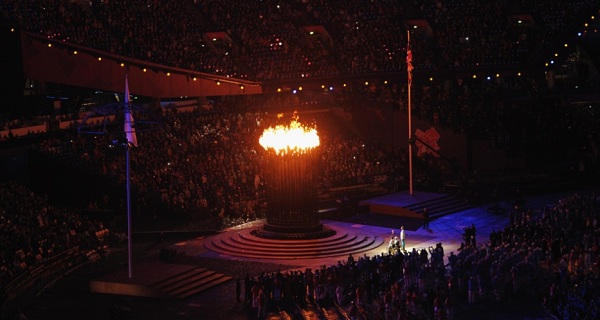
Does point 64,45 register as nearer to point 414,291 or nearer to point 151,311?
point 151,311

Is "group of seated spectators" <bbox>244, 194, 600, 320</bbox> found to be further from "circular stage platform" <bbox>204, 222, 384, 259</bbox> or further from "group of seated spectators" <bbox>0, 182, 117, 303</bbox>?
"group of seated spectators" <bbox>0, 182, 117, 303</bbox>

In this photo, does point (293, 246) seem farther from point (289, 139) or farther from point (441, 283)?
point (441, 283)

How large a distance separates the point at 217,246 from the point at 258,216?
5824 millimetres

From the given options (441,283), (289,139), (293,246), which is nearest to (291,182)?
(289,139)

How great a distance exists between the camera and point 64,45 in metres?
46.9

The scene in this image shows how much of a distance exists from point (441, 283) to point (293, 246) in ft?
32.4

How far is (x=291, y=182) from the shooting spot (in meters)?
44.0

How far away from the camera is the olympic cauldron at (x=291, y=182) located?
43812 millimetres

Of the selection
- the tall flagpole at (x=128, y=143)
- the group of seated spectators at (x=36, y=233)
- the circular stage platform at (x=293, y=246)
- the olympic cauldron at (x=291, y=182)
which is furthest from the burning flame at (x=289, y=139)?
the group of seated spectators at (x=36, y=233)

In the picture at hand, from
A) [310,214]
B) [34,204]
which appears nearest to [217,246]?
[310,214]

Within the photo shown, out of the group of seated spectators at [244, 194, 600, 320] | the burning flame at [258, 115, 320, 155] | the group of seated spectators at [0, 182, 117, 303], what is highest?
the burning flame at [258, 115, 320, 155]

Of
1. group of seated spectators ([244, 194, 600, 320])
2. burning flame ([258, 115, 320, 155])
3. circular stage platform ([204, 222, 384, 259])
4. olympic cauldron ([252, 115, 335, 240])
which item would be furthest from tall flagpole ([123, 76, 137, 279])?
olympic cauldron ([252, 115, 335, 240])

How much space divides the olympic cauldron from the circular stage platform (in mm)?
561

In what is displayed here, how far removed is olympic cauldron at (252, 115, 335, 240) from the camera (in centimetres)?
4381
